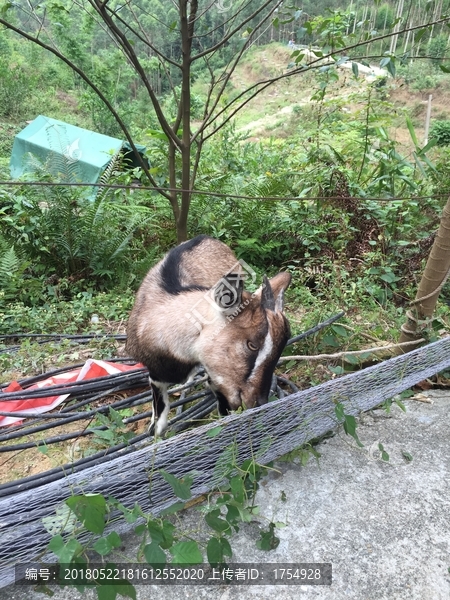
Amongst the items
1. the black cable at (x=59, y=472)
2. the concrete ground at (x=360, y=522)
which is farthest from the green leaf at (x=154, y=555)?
the black cable at (x=59, y=472)

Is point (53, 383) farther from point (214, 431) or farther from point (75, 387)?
point (214, 431)

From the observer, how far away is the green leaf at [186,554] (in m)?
1.87

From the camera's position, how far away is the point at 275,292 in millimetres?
2746

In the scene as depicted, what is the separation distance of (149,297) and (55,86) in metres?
26.7

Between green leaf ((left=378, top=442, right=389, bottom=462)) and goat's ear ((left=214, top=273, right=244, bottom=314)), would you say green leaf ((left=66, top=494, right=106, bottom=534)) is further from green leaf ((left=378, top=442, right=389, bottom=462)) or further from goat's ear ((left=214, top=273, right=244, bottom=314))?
green leaf ((left=378, top=442, right=389, bottom=462))

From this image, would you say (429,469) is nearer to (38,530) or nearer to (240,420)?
(240,420)

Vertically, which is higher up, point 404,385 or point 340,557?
point 404,385

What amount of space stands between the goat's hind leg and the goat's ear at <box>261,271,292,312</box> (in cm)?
89

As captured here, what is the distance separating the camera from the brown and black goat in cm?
242

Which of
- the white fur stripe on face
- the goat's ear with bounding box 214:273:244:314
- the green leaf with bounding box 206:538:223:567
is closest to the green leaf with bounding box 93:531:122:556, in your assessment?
the green leaf with bounding box 206:538:223:567

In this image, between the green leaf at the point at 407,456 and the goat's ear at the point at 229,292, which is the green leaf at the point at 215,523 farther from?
the green leaf at the point at 407,456

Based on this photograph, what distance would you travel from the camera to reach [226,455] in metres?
2.31

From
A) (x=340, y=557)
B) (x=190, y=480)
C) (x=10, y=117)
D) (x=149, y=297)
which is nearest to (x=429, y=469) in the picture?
(x=340, y=557)

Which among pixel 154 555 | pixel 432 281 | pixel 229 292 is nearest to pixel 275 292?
pixel 229 292
